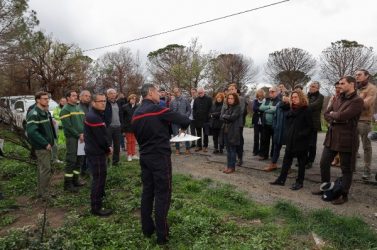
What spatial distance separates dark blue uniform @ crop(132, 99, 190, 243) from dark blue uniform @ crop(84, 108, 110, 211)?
1.39m

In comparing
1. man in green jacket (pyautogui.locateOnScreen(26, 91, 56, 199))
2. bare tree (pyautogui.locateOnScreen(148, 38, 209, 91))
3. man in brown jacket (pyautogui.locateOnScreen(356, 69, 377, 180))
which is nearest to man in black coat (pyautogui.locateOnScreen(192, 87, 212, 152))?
man in brown jacket (pyautogui.locateOnScreen(356, 69, 377, 180))

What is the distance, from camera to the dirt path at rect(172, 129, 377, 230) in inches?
220

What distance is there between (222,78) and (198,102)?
112ft

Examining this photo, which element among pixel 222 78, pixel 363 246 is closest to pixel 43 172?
pixel 363 246

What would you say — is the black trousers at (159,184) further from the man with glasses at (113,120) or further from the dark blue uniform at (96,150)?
the man with glasses at (113,120)

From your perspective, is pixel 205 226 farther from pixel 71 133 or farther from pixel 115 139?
pixel 115 139

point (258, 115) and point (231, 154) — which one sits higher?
point (258, 115)

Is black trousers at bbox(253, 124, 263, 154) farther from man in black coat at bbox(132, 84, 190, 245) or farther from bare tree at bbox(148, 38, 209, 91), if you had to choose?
bare tree at bbox(148, 38, 209, 91)

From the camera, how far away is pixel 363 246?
429 centimetres

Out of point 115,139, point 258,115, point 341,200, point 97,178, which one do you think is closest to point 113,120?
point 115,139

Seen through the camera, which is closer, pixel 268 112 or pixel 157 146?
pixel 157 146

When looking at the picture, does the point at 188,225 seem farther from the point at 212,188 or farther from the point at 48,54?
the point at 48,54

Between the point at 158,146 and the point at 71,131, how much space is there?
3.24 m

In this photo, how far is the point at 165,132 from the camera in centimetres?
438
